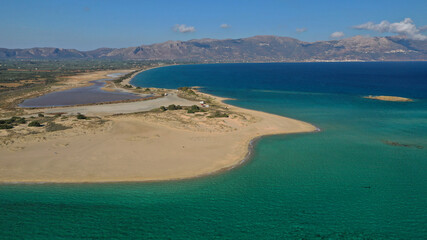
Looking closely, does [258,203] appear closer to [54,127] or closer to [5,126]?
[54,127]

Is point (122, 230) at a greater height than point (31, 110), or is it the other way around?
point (31, 110)

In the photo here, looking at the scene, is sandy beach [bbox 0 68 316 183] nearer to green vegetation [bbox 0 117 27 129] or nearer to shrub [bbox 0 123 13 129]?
shrub [bbox 0 123 13 129]

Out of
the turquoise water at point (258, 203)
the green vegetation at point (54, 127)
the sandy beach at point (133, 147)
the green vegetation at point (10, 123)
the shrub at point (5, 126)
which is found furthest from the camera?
the green vegetation at point (10, 123)

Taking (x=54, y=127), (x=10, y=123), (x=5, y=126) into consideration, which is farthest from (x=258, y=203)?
(x=10, y=123)

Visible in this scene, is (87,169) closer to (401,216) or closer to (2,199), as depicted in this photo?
(2,199)

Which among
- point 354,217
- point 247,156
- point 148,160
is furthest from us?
point 247,156

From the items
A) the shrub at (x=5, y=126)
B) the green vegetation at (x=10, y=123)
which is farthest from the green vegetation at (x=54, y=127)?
the shrub at (x=5, y=126)

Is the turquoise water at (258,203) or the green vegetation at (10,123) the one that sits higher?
the green vegetation at (10,123)

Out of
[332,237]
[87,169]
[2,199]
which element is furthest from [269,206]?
[2,199]

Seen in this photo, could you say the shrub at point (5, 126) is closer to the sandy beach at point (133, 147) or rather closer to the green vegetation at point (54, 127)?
the sandy beach at point (133, 147)
